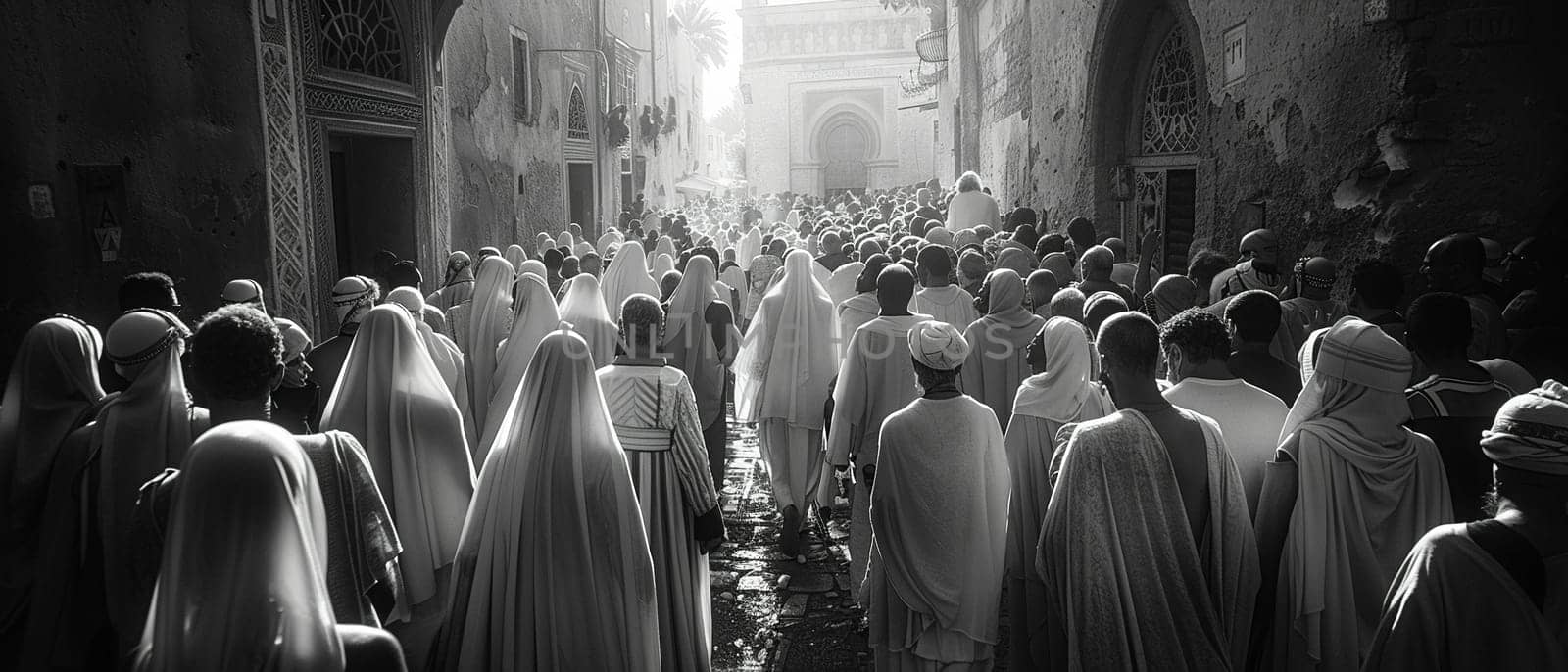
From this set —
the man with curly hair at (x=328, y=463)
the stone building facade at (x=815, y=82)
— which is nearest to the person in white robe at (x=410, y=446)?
the man with curly hair at (x=328, y=463)

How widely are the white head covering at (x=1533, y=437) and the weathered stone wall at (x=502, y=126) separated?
393 inches

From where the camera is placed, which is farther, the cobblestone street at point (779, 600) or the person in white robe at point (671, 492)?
the cobblestone street at point (779, 600)

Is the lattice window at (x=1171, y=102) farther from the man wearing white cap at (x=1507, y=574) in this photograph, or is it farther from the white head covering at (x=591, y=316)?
the man wearing white cap at (x=1507, y=574)

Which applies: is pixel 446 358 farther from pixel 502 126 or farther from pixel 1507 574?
pixel 502 126

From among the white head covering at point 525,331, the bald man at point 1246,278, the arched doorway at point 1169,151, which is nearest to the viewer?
the bald man at point 1246,278

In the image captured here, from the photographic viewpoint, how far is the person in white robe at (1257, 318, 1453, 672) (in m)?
2.85

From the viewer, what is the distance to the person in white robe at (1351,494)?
9.34 feet

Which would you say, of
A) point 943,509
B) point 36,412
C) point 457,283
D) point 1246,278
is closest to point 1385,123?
point 1246,278

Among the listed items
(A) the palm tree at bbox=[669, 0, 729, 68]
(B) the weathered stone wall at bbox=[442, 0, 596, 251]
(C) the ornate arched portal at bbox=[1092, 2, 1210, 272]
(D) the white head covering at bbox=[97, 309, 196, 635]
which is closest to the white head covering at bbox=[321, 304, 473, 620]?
(D) the white head covering at bbox=[97, 309, 196, 635]

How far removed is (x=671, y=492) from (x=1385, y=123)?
4.70m

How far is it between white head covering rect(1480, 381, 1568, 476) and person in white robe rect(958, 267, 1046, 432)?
2.90 m

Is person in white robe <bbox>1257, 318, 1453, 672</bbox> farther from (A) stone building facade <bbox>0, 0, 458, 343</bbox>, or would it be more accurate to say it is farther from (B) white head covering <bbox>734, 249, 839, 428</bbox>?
(A) stone building facade <bbox>0, 0, 458, 343</bbox>

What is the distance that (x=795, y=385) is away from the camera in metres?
6.32

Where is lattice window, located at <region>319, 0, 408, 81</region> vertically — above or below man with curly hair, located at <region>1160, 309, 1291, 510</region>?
above
